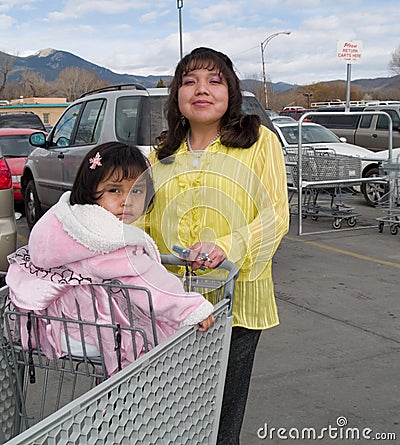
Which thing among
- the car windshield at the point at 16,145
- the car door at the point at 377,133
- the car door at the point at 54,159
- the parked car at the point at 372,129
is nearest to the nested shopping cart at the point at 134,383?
the car door at the point at 54,159

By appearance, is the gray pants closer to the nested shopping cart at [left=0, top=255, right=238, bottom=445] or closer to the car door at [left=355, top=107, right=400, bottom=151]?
the nested shopping cart at [left=0, top=255, right=238, bottom=445]

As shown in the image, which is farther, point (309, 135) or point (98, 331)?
point (309, 135)

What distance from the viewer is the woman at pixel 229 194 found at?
8.79ft

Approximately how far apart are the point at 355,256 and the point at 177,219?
6.15m

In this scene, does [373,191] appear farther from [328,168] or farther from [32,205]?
[32,205]

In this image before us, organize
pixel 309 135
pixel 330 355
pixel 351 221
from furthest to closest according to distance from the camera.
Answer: pixel 309 135 < pixel 351 221 < pixel 330 355

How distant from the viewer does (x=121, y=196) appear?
248 cm

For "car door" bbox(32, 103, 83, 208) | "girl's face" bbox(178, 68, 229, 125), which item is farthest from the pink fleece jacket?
"car door" bbox(32, 103, 83, 208)

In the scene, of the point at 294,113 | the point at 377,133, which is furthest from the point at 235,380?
the point at 294,113

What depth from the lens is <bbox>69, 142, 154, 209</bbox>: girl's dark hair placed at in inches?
96.7

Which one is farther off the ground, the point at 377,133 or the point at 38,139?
the point at 38,139

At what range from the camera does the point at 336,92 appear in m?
77.9

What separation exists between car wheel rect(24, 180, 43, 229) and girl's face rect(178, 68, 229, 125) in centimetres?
804

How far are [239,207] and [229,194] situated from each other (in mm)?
65
